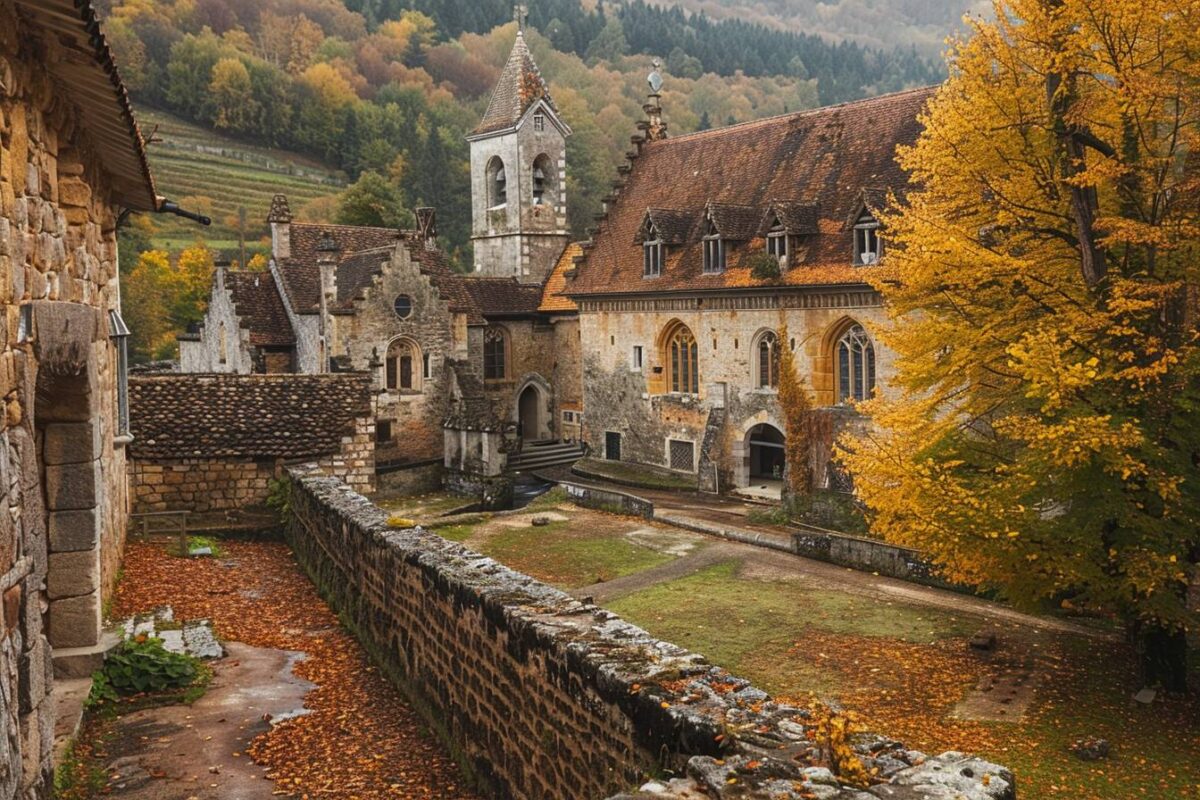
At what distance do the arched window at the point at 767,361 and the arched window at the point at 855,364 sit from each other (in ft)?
7.65

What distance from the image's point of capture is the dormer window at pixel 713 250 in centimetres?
3544

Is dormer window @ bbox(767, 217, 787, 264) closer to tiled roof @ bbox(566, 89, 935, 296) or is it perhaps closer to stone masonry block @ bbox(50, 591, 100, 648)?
tiled roof @ bbox(566, 89, 935, 296)

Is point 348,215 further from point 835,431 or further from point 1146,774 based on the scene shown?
point 1146,774

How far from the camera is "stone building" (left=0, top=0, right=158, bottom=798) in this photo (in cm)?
680

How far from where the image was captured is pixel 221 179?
95.8 metres

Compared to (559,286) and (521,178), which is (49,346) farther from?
(521,178)

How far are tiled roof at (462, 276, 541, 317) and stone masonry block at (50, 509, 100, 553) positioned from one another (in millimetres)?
36662

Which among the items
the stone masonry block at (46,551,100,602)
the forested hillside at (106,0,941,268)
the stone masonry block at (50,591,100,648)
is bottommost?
the stone masonry block at (50,591,100,648)

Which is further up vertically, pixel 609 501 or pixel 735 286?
pixel 735 286

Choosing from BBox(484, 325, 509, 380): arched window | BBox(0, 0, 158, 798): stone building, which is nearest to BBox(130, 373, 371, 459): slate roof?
BBox(0, 0, 158, 798): stone building

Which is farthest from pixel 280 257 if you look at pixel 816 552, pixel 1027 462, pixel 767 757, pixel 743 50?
pixel 743 50

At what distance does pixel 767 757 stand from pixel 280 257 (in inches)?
1639

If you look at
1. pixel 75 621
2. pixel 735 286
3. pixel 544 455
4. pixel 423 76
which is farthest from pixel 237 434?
pixel 423 76

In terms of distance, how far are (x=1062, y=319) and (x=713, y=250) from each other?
21.8m
